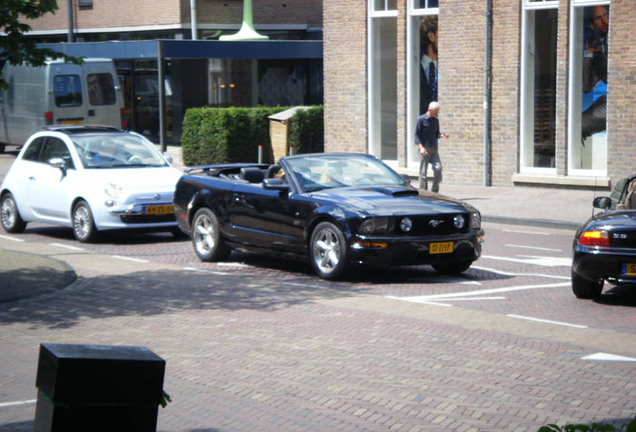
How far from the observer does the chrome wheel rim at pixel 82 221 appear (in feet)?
52.6

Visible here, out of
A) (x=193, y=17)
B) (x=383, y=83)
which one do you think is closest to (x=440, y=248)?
(x=383, y=83)

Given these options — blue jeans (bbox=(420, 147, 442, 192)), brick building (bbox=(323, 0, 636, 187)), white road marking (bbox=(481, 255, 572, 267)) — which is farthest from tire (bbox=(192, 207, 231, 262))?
brick building (bbox=(323, 0, 636, 187))

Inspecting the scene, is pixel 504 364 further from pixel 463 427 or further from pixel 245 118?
pixel 245 118

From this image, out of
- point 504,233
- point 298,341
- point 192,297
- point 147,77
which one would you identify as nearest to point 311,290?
point 192,297

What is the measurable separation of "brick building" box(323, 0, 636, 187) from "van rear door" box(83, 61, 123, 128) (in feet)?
25.8

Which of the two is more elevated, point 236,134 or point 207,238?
point 236,134

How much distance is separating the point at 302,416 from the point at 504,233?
1067 cm

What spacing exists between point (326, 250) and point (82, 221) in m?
5.37

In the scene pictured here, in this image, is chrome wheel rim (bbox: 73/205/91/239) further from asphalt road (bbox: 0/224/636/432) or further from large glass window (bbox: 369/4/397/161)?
large glass window (bbox: 369/4/397/161)

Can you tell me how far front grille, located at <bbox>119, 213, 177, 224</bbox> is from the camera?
1581 cm

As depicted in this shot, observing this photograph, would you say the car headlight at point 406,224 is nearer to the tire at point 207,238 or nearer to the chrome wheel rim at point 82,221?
the tire at point 207,238

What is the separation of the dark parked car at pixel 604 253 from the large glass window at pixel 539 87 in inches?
464

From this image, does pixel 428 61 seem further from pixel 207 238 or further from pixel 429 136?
pixel 207 238

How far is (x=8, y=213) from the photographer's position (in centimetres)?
1783
